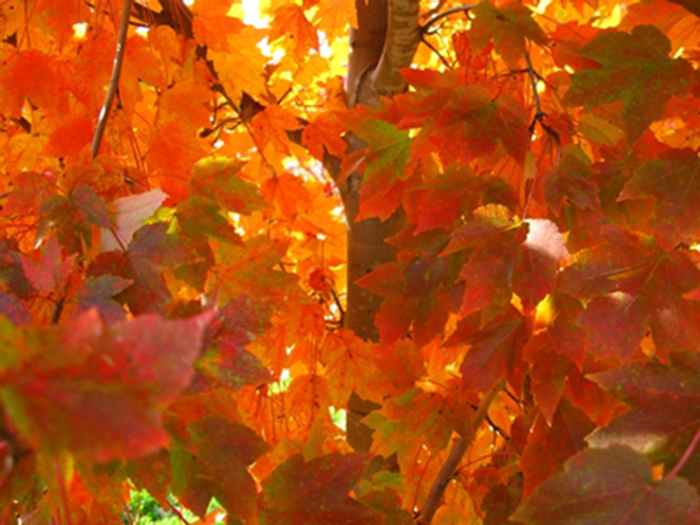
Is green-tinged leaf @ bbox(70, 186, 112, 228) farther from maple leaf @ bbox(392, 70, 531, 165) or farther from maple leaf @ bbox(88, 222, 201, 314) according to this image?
maple leaf @ bbox(392, 70, 531, 165)

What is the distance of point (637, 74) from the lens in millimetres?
691

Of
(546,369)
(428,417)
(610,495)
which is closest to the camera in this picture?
(610,495)

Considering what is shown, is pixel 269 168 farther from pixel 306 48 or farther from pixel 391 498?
pixel 391 498

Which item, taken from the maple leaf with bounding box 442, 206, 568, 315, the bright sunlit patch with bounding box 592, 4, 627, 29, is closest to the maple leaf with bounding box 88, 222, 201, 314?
the maple leaf with bounding box 442, 206, 568, 315

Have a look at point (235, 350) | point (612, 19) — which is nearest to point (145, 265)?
point (235, 350)

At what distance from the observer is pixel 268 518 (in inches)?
21.9

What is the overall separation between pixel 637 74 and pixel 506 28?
0.73 ft

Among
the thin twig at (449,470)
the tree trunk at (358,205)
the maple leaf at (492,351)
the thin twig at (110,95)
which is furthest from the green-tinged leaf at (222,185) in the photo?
the tree trunk at (358,205)

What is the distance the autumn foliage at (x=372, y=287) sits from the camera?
37cm

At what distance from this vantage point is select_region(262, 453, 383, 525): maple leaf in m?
0.55

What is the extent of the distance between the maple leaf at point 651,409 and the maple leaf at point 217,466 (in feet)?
0.88

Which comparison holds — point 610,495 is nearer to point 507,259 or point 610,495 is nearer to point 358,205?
point 507,259

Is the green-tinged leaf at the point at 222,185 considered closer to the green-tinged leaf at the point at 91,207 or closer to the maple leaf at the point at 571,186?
the green-tinged leaf at the point at 91,207

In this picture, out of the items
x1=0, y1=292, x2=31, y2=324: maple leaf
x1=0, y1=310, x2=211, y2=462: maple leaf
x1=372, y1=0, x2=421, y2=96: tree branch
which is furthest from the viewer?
x1=372, y1=0, x2=421, y2=96: tree branch
